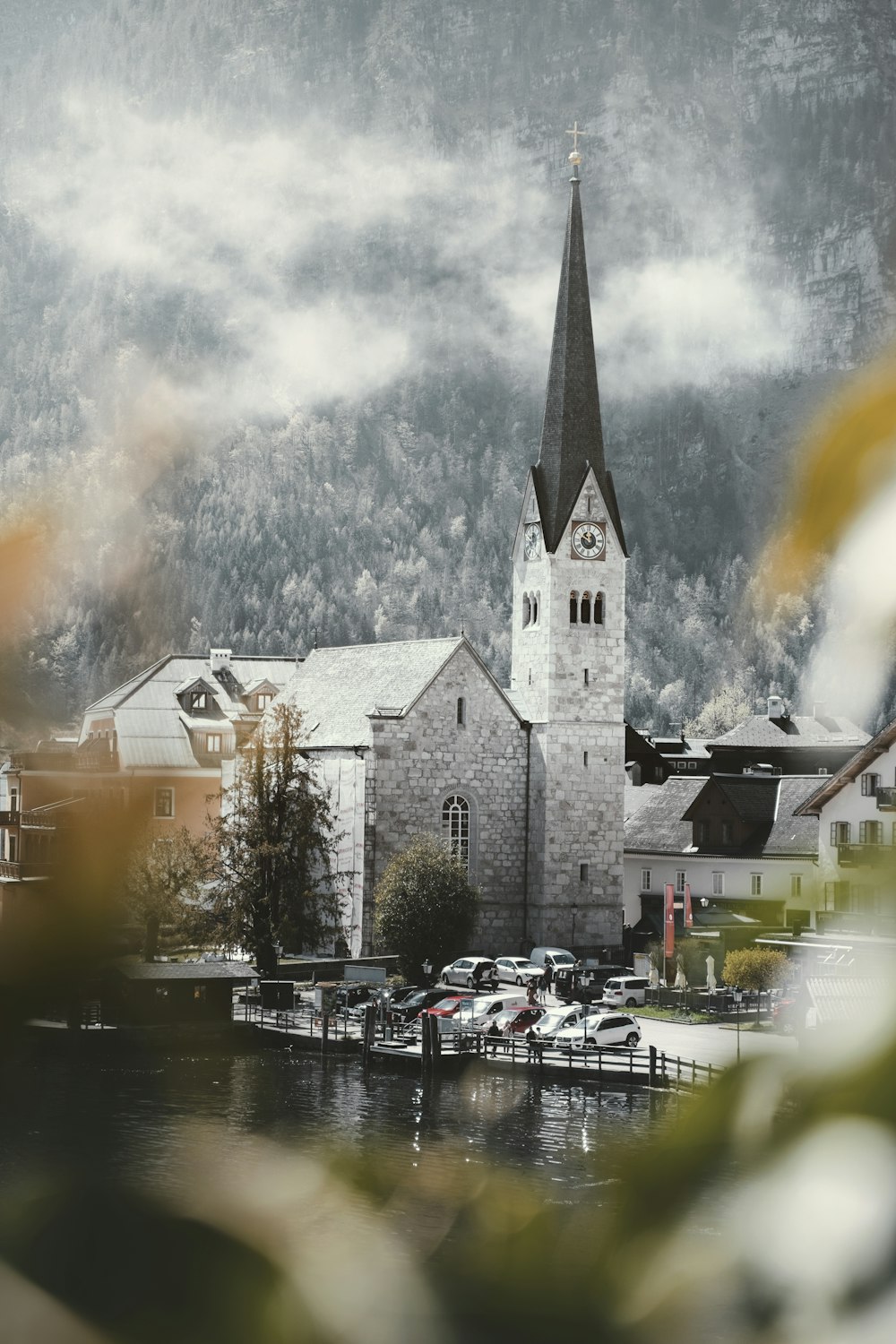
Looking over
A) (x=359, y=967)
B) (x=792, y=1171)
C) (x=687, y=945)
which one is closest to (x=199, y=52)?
(x=792, y=1171)

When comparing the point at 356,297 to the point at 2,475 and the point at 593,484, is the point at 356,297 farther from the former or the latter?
the point at 593,484

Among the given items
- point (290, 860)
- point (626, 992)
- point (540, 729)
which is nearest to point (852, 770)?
point (290, 860)

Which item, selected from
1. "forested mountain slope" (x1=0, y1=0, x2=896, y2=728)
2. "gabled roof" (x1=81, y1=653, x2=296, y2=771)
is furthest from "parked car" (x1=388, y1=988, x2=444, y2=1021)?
"gabled roof" (x1=81, y1=653, x2=296, y2=771)

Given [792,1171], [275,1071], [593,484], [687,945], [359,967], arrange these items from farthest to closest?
[593,484]
[359,967]
[687,945]
[275,1071]
[792,1171]

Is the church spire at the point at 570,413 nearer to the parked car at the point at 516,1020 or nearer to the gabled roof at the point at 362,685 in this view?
the gabled roof at the point at 362,685

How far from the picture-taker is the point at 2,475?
1729 millimetres

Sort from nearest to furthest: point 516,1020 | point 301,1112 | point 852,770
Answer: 1. point 852,770
2. point 301,1112
3. point 516,1020

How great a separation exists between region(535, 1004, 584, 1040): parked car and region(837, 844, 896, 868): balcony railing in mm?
36321

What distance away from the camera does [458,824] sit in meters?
49.3

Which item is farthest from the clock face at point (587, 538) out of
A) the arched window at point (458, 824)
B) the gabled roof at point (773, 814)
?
the gabled roof at point (773, 814)

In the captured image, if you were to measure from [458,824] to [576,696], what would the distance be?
5.46 metres

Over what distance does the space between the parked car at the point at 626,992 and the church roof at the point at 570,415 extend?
46.2ft

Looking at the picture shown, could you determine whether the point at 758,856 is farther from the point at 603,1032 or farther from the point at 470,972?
the point at 470,972

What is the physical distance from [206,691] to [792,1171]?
117 centimetres
